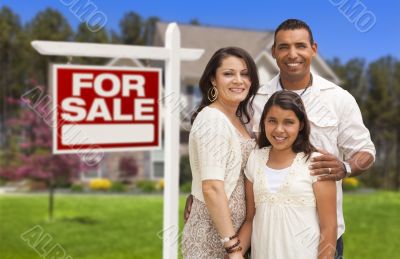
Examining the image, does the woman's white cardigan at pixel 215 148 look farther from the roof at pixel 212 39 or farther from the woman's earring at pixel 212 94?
the roof at pixel 212 39

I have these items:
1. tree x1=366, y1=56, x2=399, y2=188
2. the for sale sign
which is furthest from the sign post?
tree x1=366, y1=56, x2=399, y2=188

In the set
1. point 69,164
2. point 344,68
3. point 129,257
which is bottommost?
point 129,257

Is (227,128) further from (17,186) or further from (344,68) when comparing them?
(344,68)

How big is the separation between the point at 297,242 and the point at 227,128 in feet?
1.94

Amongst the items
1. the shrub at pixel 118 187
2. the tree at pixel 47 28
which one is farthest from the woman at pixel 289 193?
the tree at pixel 47 28

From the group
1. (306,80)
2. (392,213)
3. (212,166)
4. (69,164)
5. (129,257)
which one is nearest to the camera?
(212,166)

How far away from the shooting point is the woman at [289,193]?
2516 mm

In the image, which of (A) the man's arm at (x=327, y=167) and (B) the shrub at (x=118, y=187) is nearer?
(A) the man's arm at (x=327, y=167)

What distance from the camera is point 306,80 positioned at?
2.81m

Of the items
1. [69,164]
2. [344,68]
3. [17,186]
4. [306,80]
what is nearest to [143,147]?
[306,80]

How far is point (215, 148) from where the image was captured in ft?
8.25

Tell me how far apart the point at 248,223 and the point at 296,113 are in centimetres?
57

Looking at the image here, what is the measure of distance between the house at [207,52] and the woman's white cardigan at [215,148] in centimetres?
1926

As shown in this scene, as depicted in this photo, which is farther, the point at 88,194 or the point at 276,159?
the point at 88,194
